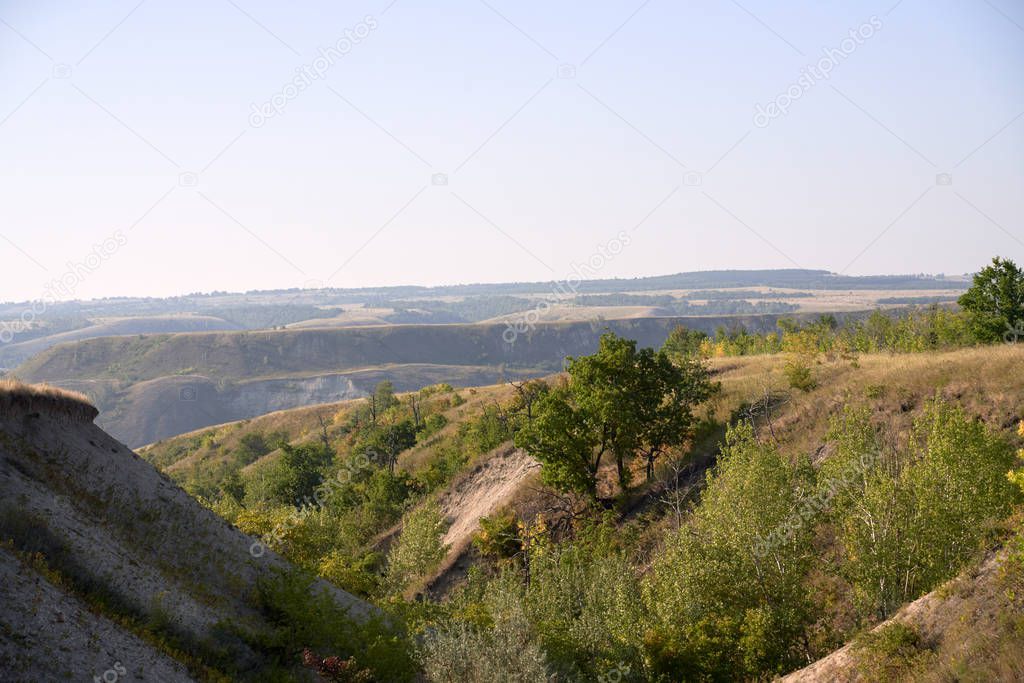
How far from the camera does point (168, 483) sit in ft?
97.0

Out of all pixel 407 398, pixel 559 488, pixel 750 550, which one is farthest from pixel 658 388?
pixel 407 398

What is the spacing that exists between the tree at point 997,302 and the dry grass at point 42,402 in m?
63.4

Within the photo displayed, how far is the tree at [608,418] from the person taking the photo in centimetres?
5188

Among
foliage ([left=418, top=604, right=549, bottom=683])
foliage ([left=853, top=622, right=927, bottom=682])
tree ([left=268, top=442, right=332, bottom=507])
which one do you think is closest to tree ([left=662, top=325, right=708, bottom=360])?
tree ([left=268, top=442, right=332, bottom=507])

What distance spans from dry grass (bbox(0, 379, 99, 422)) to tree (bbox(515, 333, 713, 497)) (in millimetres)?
28961

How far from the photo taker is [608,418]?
51.2 m

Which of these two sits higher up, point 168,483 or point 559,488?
point 168,483

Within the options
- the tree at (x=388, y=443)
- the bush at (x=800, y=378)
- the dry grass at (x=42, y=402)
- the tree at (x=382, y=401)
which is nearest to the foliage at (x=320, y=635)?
the dry grass at (x=42, y=402)

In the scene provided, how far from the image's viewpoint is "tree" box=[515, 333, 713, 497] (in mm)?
51875

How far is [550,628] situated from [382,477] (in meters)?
41.4

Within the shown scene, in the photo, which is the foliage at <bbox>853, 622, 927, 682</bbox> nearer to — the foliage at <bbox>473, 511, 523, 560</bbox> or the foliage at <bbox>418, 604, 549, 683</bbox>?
the foliage at <bbox>418, 604, 549, 683</bbox>

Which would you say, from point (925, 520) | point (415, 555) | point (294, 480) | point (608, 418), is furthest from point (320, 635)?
point (294, 480)

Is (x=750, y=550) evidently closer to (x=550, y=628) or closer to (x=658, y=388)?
(x=550, y=628)

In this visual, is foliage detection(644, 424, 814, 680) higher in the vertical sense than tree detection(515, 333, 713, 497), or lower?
lower
